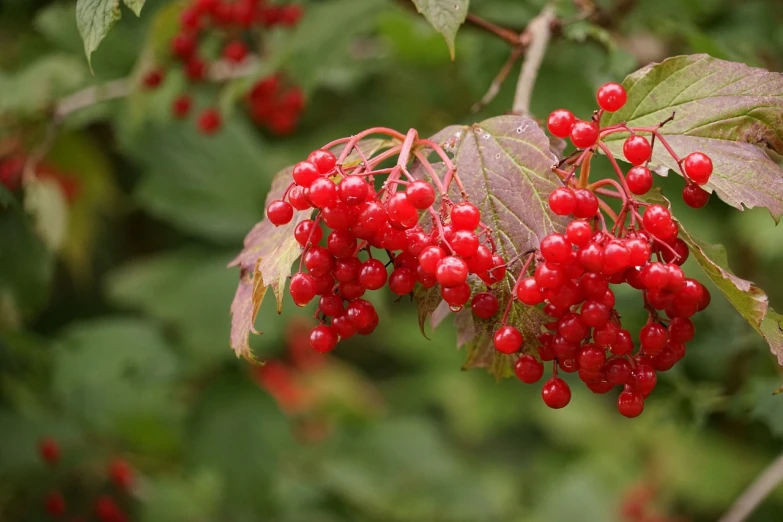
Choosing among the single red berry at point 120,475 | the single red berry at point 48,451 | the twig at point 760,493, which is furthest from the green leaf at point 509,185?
the single red berry at point 120,475

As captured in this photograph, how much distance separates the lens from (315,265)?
2.55 ft

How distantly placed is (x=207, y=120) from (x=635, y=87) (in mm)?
1362

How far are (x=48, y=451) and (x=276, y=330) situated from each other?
26.6 inches

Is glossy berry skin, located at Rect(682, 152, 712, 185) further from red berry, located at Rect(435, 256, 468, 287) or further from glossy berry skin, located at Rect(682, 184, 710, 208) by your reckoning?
red berry, located at Rect(435, 256, 468, 287)

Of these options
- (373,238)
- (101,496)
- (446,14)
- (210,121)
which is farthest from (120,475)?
(446,14)

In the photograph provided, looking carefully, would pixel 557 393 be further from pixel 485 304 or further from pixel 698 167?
pixel 698 167

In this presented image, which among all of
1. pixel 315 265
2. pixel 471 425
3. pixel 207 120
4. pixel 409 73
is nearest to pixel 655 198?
pixel 315 265

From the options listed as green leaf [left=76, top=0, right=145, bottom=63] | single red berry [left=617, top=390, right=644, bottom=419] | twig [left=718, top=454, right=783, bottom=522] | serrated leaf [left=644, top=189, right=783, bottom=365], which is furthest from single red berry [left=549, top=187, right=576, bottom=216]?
twig [left=718, top=454, right=783, bottom=522]

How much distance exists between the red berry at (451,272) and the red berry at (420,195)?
7 centimetres

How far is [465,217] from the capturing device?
0.74 m

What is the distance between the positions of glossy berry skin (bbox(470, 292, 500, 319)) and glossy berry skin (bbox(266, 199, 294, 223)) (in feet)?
0.78

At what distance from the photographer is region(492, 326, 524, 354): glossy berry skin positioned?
29.8 inches

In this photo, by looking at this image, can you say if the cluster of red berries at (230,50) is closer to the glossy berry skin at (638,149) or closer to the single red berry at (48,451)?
the single red berry at (48,451)

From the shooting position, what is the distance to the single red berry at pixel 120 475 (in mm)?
2043
